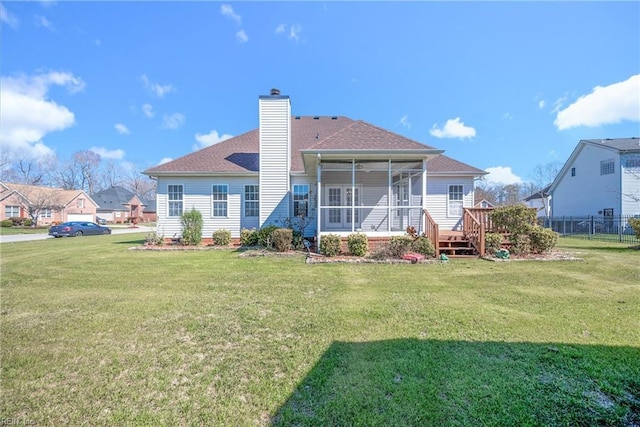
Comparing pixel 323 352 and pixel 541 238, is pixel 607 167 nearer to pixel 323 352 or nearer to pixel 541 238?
pixel 541 238

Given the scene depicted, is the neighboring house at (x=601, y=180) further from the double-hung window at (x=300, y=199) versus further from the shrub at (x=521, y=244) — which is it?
the double-hung window at (x=300, y=199)

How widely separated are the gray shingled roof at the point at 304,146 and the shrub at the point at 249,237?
124 inches

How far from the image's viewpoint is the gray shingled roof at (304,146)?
10039mm

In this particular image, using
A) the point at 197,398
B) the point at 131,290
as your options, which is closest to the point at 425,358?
the point at 197,398

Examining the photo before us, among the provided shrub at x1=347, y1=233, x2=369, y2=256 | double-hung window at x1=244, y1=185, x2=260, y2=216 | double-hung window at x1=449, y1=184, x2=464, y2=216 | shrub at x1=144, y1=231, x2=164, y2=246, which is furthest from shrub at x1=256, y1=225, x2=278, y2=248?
double-hung window at x1=449, y1=184, x2=464, y2=216

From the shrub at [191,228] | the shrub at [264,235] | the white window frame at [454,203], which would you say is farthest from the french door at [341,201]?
the shrub at [191,228]

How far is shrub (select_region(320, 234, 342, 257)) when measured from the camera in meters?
9.51

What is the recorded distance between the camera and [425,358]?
3100 mm

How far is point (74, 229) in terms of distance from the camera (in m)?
22.5

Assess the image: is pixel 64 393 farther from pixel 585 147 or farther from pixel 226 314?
pixel 585 147

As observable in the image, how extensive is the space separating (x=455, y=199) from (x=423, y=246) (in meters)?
6.67

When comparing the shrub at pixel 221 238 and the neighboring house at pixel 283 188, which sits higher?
the neighboring house at pixel 283 188

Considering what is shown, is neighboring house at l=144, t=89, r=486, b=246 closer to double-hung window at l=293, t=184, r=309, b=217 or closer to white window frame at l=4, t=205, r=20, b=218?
double-hung window at l=293, t=184, r=309, b=217

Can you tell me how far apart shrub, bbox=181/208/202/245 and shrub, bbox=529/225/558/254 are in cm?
1373
